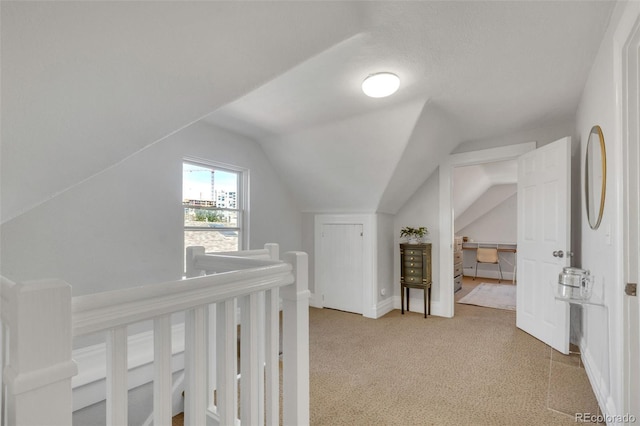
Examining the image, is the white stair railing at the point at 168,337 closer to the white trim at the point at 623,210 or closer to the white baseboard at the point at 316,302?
the white trim at the point at 623,210

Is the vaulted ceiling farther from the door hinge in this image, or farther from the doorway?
the doorway

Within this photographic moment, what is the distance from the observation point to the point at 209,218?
3.26m

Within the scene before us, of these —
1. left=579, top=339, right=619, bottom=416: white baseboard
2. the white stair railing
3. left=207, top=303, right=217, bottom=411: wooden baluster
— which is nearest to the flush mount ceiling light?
the white stair railing

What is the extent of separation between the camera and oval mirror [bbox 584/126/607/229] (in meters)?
1.92

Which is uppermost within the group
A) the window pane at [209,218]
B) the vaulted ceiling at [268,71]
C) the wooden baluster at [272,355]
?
the vaulted ceiling at [268,71]

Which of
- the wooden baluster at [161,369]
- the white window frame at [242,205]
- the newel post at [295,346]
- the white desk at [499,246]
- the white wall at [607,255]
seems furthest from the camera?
the white desk at [499,246]

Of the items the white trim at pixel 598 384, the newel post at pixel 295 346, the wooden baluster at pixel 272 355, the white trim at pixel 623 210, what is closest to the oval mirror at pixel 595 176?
the white trim at pixel 623 210

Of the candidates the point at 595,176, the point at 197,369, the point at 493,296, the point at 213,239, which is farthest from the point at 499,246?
the point at 197,369

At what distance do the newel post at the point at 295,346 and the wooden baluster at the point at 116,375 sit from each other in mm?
550

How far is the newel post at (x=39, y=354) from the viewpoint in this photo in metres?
0.54

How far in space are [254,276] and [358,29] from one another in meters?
1.48

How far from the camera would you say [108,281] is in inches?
92.2

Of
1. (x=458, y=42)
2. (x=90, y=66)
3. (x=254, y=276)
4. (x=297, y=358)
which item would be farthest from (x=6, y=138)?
(x=458, y=42)

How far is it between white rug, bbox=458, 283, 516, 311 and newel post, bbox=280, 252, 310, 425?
13.0 feet
